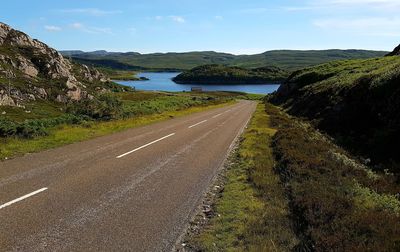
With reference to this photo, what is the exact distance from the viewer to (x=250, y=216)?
9.02 metres

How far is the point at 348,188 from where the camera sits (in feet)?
35.4

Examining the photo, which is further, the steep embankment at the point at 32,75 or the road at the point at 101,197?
the steep embankment at the point at 32,75

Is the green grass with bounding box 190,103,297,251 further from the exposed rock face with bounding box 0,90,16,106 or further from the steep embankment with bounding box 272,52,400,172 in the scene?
the exposed rock face with bounding box 0,90,16,106

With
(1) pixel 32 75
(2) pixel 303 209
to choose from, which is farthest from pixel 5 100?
Answer: (2) pixel 303 209

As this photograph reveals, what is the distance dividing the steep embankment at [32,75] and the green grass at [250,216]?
111 m

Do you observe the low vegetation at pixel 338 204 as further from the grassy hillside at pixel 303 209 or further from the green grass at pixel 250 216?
the green grass at pixel 250 216

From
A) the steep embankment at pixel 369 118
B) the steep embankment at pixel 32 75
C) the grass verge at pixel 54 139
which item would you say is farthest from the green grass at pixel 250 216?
the steep embankment at pixel 32 75

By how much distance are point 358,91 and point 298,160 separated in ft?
50.4

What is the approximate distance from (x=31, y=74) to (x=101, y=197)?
155 m

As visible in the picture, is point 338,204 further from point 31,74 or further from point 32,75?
point 31,74

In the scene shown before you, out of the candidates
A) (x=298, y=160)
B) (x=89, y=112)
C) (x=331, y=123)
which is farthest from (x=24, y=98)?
(x=298, y=160)

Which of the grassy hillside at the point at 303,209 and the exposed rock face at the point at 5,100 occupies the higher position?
the grassy hillside at the point at 303,209

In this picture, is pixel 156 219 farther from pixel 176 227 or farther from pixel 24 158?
pixel 24 158

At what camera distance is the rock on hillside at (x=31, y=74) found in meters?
125
